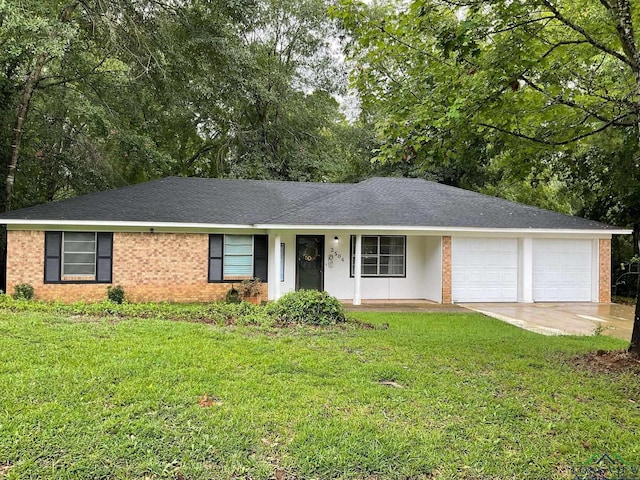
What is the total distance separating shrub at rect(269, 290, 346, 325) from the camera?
8492 millimetres

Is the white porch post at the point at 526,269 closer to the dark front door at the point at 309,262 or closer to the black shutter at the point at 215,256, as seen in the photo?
the dark front door at the point at 309,262

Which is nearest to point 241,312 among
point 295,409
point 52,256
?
point 295,409

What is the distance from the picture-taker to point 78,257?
11.4 m

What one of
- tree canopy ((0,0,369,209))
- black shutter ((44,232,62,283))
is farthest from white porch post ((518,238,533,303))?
black shutter ((44,232,62,283))

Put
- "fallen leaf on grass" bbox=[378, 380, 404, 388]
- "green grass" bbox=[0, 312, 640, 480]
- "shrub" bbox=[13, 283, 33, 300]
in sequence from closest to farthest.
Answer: "green grass" bbox=[0, 312, 640, 480] → "fallen leaf on grass" bbox=[378, 380, 404, 388] → "shrub" bbox=[13, 283, 33, 300]

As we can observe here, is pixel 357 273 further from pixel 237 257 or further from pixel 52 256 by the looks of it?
pixel 52 256

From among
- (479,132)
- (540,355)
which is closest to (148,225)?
(479,132)

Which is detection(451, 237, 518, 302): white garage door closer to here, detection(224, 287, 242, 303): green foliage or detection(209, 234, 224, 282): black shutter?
Answer: detection(224, 287, 242, 303): green foliage

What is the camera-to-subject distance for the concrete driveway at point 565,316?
8961 millimetres

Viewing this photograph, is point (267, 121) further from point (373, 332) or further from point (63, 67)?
point (373, 332)

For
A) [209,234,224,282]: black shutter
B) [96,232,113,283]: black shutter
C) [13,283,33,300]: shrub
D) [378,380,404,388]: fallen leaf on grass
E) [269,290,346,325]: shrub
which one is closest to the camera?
[378,380,404,388]: fallen leaf on grass

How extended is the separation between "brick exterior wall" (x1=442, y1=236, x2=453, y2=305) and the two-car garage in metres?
0.25

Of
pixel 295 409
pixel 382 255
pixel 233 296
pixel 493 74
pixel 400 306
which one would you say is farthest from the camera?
pixel 382 255

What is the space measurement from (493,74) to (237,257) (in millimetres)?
8621
